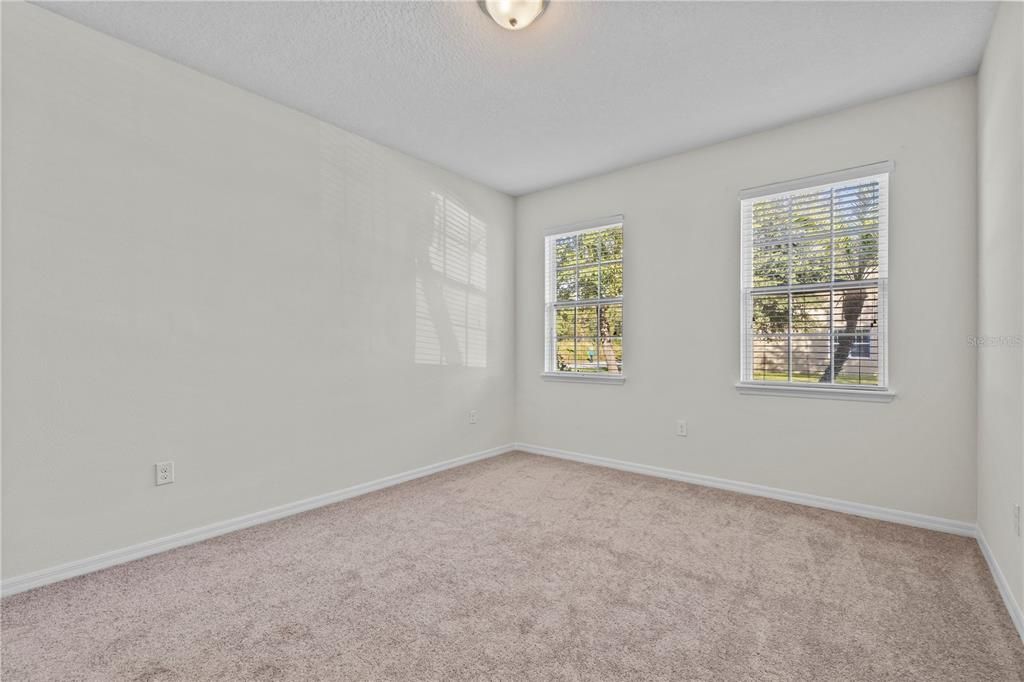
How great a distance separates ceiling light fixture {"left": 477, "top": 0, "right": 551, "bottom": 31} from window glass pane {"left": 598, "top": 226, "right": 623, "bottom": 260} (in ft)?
7.26

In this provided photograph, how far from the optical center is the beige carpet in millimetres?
1590

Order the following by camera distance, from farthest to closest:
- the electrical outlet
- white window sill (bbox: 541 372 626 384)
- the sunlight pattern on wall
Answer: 1. white window sill (bbox: 541 372 626 384)
2. the sunlight pattern on wall
3. the electrical outlet

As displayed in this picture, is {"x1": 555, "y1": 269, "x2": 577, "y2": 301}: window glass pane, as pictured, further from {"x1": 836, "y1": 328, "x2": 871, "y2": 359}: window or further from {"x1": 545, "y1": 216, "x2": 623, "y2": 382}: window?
{"x1": 836, "y1": 328, "x2": 871, "y2": 359}: window

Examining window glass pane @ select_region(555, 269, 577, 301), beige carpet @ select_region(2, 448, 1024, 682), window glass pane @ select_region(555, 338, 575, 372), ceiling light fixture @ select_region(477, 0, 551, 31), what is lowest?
beige carpet @ select_region(2, 448, 1024, 682)

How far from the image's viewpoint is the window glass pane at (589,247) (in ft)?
14.2

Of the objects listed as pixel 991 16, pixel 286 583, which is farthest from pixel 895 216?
pixel 286 583

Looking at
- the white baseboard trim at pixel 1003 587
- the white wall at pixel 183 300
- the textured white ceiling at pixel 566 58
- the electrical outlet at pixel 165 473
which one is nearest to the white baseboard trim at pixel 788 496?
the white baseboard trim at pixel 1003 587

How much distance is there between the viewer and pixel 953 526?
2699mm

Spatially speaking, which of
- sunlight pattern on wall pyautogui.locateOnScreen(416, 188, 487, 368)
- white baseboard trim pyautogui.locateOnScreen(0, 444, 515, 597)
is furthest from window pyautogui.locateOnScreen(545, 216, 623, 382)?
white baseboard trim pyautogui.locateOnScreen(0, 444, 515, 597)

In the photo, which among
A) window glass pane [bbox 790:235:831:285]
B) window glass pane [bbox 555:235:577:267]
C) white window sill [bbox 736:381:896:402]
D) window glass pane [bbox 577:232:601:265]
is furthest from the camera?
window glass pane [bbox 555:235:577:267]

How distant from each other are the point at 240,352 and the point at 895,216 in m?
4.00

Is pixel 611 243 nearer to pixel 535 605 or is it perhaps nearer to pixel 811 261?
pixel 811 261

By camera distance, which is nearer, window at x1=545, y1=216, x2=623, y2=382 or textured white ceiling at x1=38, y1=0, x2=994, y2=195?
textured white ceiling at x1=38, y1=0, x2=994, y2=195

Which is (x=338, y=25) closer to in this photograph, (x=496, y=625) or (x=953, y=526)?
(x=496, y=625)
